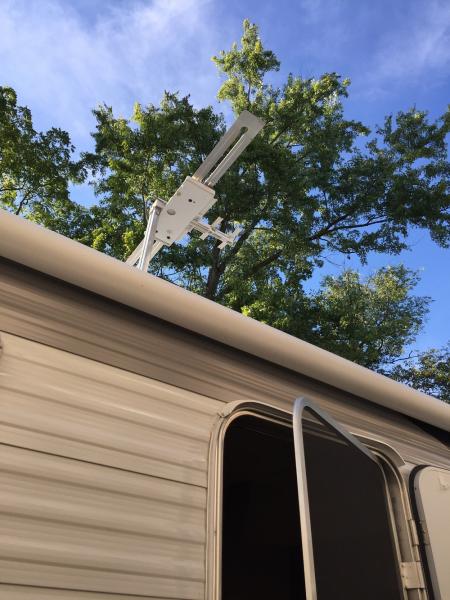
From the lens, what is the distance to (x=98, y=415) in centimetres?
155

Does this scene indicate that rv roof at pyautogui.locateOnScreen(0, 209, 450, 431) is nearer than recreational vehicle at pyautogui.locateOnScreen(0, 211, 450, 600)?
No

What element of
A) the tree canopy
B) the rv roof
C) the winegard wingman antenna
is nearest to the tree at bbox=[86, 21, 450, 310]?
the tree canopy

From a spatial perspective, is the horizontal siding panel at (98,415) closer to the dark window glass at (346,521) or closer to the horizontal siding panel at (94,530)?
the horizontal siding panel at (94,530)

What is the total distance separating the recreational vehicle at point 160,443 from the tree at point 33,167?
37.2 feet

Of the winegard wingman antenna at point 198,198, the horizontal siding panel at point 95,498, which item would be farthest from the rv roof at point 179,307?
the winegard wingman antenna at point 198,198

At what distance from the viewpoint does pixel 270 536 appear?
4.45 meters

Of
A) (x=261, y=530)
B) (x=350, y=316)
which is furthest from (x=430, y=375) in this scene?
(x=261, y=530)

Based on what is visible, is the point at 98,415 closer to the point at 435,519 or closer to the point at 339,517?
the point at 339,517

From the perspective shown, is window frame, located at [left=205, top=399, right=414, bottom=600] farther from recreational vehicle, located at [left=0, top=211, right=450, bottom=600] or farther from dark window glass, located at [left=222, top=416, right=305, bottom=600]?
dark window glass, located at [left=222, top=416, right=305, bottom=600]

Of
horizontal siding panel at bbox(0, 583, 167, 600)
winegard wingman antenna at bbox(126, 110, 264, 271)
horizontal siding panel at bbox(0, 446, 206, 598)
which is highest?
winegard wingman antenna at bbox(126, 110, 264, 271)

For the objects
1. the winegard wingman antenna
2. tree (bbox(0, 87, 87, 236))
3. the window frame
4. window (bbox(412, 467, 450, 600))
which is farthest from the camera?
tree (bbox(0, 87, 87, 236))

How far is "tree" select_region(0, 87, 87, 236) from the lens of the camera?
11625 mm

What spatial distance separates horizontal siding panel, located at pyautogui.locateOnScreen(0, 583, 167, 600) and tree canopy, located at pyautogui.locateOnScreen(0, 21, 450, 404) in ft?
35.9

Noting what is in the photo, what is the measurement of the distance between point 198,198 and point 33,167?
9.52 metres
